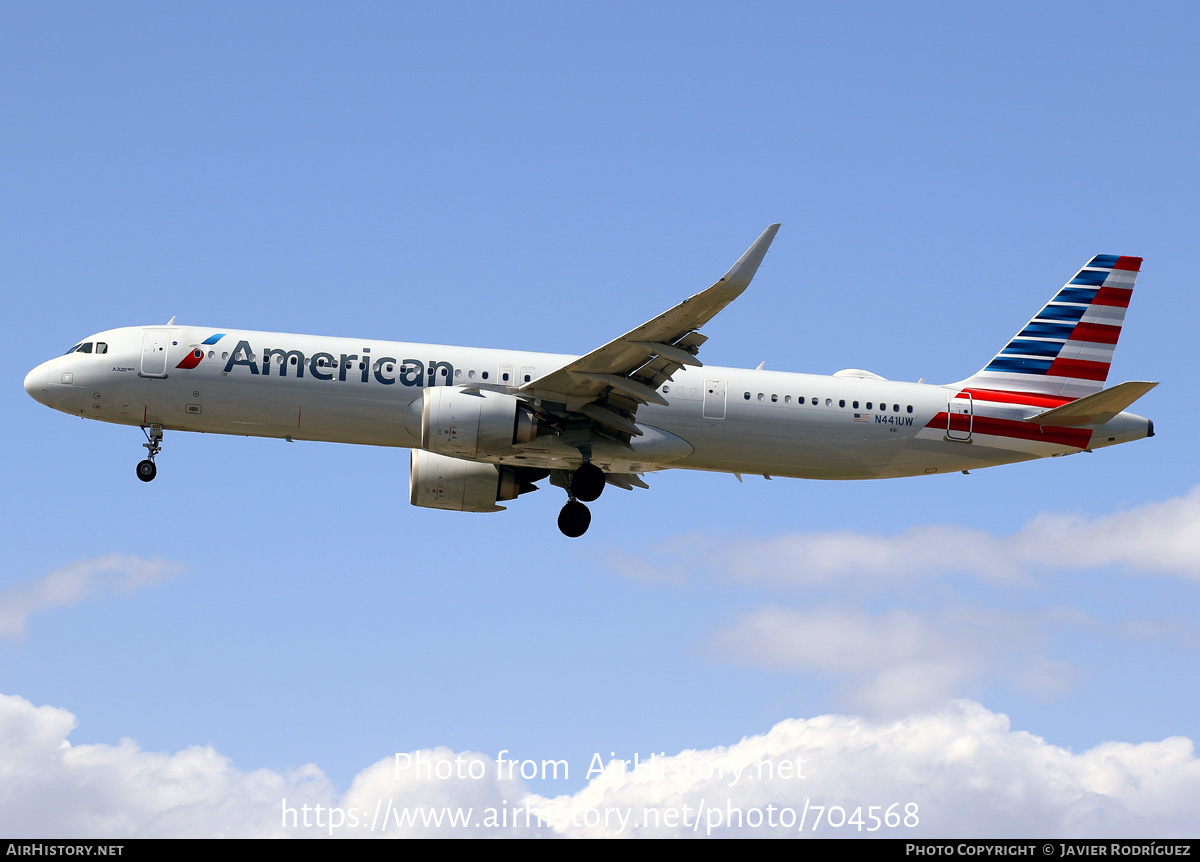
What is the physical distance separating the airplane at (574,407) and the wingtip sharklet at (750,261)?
7.70 ft

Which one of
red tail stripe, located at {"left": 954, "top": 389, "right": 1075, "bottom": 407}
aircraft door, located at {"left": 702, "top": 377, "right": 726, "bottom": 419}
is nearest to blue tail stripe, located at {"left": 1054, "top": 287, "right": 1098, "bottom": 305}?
red tail stripe, located at {"left": 954, "top": 389, "right": 1075, "bottom": 407}

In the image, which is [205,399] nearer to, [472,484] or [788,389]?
[472,484]

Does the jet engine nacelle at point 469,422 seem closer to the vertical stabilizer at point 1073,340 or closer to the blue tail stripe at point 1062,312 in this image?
the vertical stabilizer at point 1073,340

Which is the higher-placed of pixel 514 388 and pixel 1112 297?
pixel 1112 297

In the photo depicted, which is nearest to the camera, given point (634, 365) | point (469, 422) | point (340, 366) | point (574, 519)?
point (469, 422)

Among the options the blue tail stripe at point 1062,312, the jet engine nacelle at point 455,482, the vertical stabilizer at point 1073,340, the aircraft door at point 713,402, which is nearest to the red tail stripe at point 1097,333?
the vertical stabilizer at point 1073,340

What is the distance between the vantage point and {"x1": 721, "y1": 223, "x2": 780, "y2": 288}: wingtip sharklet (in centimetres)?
2661

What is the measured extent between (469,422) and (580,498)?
14.5 feet

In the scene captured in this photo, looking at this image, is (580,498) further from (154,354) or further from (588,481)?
(154,354)

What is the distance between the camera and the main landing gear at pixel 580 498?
3238cm

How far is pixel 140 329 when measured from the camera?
32469 millimetres

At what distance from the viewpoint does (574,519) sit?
3338 centimetres

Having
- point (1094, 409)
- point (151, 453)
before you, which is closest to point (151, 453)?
point (151, 453)
